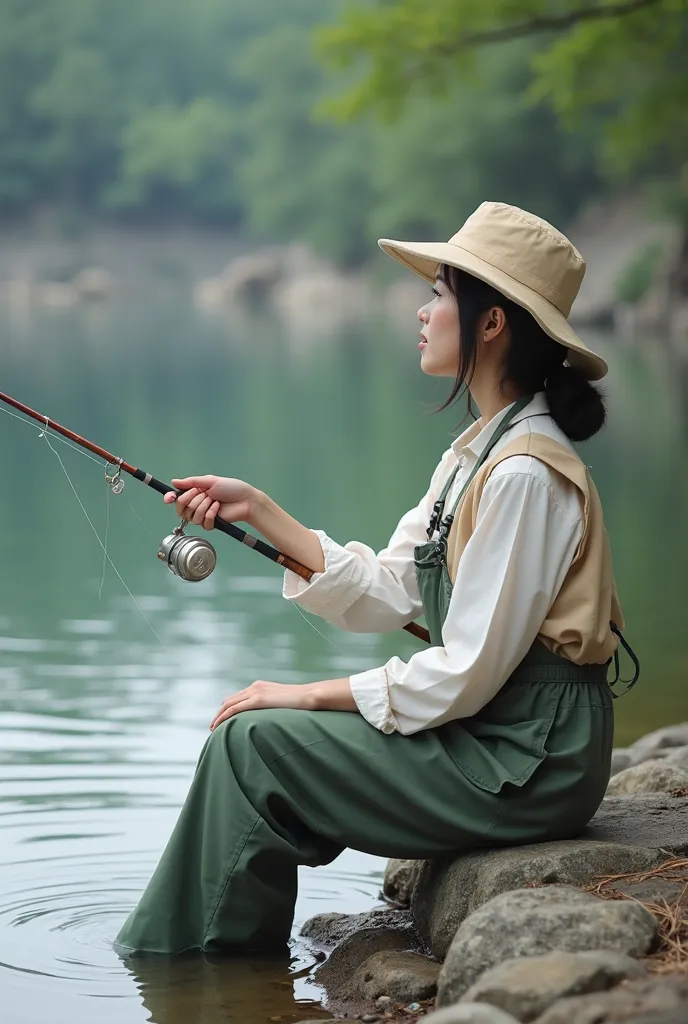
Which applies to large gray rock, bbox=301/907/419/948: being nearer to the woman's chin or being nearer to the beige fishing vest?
the beige fishing vest

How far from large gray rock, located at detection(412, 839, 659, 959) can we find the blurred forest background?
35.7ft

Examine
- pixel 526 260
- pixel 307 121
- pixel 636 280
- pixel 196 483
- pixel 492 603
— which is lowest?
pixel 492 603

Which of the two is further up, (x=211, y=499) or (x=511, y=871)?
(x=211, y=499)

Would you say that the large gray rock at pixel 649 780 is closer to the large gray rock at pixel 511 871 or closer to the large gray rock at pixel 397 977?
the large gray rock at pixel 511 871

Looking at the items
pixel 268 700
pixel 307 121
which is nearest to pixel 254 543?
pixel 268 700

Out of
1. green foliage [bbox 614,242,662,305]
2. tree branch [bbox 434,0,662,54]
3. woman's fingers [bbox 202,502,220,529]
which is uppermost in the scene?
green foliage [bbox 614,242,662,305]

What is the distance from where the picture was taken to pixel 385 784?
288 cm

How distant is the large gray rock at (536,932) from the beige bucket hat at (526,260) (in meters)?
0.96

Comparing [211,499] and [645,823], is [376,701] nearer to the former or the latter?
[211,499]

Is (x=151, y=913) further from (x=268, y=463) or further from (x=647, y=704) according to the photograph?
(x=268, y=463)

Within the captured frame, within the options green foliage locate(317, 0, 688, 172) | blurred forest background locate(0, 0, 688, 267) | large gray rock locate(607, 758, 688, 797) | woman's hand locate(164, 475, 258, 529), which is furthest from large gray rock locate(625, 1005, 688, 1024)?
blurred forest background locate(0, 0, 688, 267)

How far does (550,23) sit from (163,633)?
7289 millimetres

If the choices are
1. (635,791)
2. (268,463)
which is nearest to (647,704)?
(635,791)

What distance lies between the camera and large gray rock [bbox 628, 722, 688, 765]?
4371 millimetres
